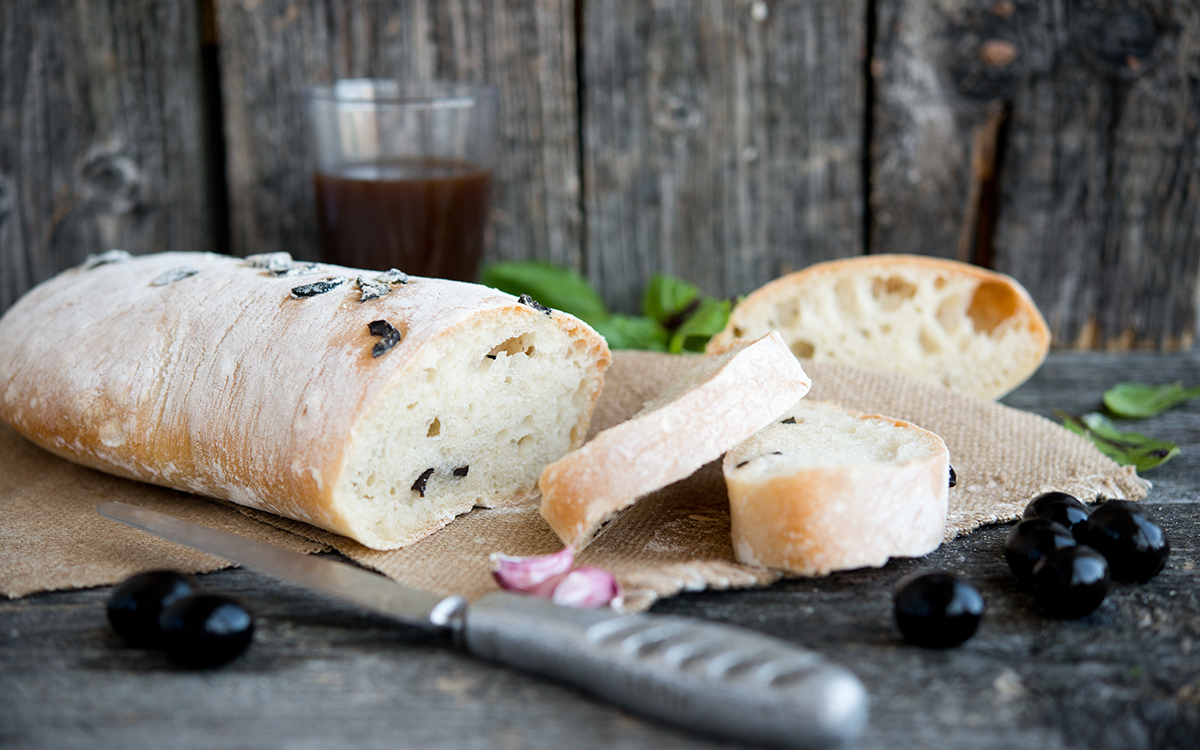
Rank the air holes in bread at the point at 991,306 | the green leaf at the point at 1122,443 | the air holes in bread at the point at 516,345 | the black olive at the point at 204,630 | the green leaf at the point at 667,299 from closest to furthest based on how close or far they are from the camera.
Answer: the black olive at the point at 204,630, the air holes in bread at the point at 516,345, the green leaf at the point at 1122,443, the air holes in bread at the point at 991,306, the green leaf at the point at 667,299

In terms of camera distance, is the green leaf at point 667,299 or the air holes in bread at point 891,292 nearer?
the air holes in bread at point 891,292

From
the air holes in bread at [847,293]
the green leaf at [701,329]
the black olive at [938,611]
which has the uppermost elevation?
the air holes in bread at [847,293]


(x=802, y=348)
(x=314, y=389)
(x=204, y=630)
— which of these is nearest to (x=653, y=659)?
(x=204, y=630)

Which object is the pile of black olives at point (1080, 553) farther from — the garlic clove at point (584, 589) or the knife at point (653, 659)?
the garlic clove at point (584, 589)

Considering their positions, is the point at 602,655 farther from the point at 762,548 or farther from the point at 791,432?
the point at 791,432

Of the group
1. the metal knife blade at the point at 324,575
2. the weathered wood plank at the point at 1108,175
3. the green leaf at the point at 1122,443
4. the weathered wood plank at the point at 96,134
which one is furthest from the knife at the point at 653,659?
the weathered wood plank at the point at 1108,175

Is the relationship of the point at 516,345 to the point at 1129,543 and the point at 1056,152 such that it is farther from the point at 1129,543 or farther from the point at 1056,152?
the point at 1056,152

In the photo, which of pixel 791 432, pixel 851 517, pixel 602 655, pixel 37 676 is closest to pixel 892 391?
pixel 791 432
